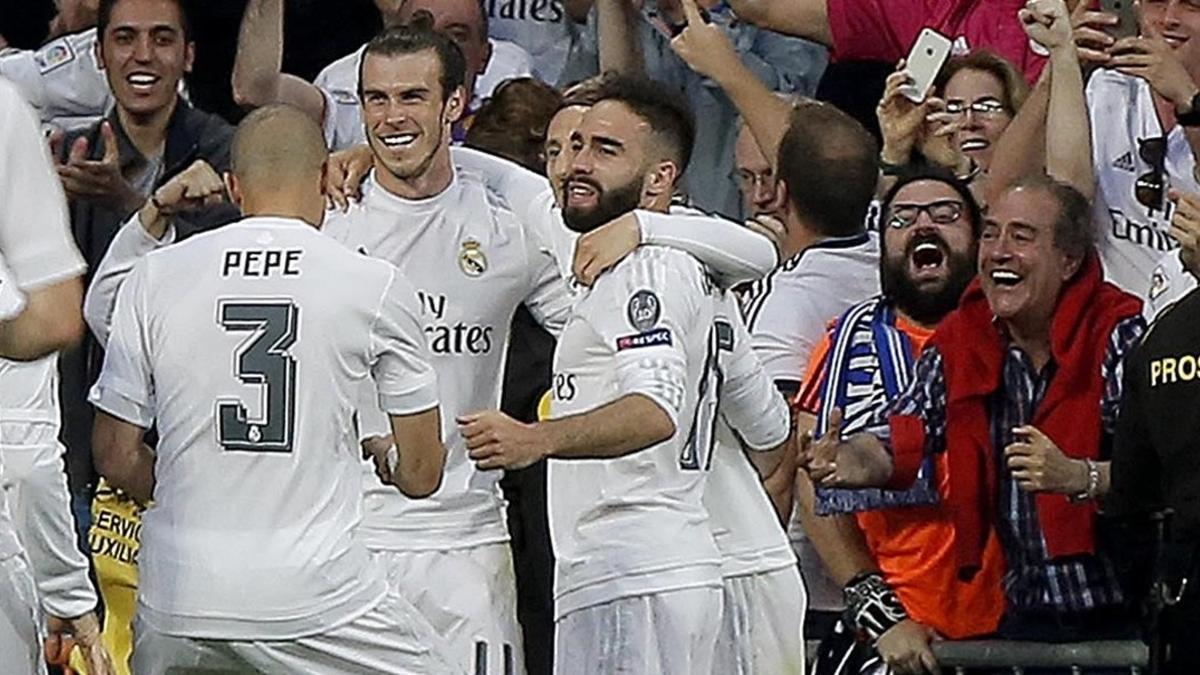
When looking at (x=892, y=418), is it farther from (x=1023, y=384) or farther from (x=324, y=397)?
(x=324, y=397)

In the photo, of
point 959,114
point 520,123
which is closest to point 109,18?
point 520,123

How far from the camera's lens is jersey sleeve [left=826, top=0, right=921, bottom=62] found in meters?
9.80

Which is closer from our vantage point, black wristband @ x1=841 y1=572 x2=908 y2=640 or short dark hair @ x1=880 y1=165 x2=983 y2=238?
black wristband @ x1=841 y1=572 x2=908 y2=640

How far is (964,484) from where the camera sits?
807 cm

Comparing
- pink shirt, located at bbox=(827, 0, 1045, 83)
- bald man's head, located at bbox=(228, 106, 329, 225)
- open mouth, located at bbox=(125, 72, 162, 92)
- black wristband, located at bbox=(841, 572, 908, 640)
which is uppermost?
pink shirt, located at bbox=(827, 0, 1045, 83)

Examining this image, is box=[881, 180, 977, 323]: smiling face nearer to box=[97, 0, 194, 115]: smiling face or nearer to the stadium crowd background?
the stadium crowd background

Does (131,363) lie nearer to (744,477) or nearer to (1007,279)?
(744,477)

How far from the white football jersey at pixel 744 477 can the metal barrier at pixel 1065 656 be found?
617 mm

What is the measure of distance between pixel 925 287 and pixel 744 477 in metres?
0.88

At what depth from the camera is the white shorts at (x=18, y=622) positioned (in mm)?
6188

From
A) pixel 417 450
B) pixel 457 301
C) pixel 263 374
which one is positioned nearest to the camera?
pixel 263 374

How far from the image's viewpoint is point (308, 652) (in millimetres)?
6988

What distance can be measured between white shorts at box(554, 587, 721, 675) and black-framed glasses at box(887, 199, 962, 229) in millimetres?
1486

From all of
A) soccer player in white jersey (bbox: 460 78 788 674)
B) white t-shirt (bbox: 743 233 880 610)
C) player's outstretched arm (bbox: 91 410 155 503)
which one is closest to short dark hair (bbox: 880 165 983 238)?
white t-shirt (bbox: 743 233 880 610)
